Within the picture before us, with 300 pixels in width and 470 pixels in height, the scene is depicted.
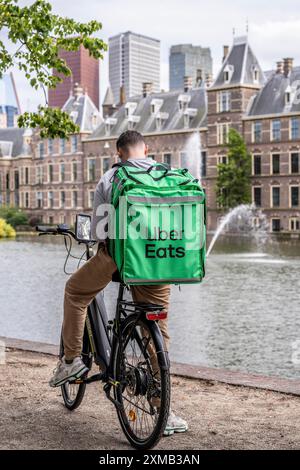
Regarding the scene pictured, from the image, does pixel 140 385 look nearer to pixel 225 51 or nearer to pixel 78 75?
pixel 225 51

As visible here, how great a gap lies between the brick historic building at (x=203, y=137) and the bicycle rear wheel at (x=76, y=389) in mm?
39508

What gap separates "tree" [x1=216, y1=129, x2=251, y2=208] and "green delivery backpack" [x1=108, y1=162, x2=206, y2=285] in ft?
147

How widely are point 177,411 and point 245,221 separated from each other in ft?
149

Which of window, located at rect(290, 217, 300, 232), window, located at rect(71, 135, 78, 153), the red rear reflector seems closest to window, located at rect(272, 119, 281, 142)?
window, located at rect(290, 217, 300, 232)

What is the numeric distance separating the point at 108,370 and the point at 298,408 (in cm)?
132

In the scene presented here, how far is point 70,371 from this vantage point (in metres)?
4.62

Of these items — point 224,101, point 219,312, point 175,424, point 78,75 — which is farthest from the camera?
point 78,75

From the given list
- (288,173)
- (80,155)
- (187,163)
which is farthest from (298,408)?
(80,155)

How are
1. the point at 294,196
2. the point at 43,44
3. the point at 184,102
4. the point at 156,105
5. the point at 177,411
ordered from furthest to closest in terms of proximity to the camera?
the point at 156,105, the point at 184,102, the point at 294,196, the point at 43,44, the point at 177,411

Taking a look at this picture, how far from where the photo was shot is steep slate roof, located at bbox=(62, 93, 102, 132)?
205 ft

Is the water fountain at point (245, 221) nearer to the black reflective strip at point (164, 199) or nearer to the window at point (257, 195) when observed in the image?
the window at point (257, 195)

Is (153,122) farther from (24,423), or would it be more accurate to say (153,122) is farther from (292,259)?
(24,423)

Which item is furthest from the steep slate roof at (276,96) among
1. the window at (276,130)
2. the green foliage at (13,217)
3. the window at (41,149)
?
the window at (41,149)

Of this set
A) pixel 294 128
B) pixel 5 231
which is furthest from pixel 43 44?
pixel 5 231
